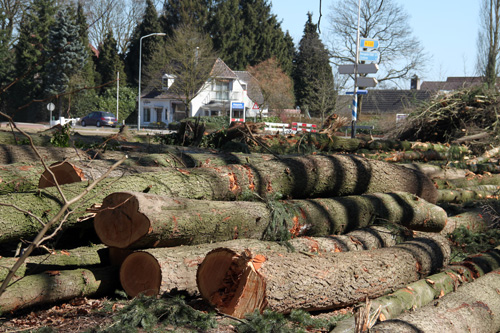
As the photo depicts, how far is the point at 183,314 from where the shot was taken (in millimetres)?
4266

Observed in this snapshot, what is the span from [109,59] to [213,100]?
39.8ft

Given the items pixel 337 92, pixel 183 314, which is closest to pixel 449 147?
pixel 183 314

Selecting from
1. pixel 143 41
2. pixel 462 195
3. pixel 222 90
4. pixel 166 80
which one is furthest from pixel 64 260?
pixel 143 41

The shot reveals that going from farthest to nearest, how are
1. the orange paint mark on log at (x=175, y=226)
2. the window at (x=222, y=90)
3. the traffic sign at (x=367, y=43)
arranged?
the window at (x=222, y=90), the traffic sign at (x=367, y=43), the orange paint mark on log at (x=175, y=226)

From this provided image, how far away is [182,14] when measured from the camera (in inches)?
2458

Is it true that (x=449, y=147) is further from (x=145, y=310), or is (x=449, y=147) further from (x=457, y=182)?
(x=145, y=310)

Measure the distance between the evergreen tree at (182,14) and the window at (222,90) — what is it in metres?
7.67

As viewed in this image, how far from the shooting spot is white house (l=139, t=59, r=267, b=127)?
57656mm

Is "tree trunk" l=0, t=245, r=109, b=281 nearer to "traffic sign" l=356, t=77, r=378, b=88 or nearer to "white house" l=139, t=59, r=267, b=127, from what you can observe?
"traffic sign" l=356, t=77, r=378, b=88

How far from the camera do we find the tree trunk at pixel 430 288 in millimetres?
4820

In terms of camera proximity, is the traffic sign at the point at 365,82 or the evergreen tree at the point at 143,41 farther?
the evergreen tree at the point at 143,41

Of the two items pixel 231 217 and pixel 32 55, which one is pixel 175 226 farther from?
pixel 32 55

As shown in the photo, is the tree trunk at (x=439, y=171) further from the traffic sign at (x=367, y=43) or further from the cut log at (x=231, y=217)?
the traffic sign at (x=367, y=43)

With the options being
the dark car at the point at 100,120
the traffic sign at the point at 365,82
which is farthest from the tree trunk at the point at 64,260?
the dark car at the point at 100,120
